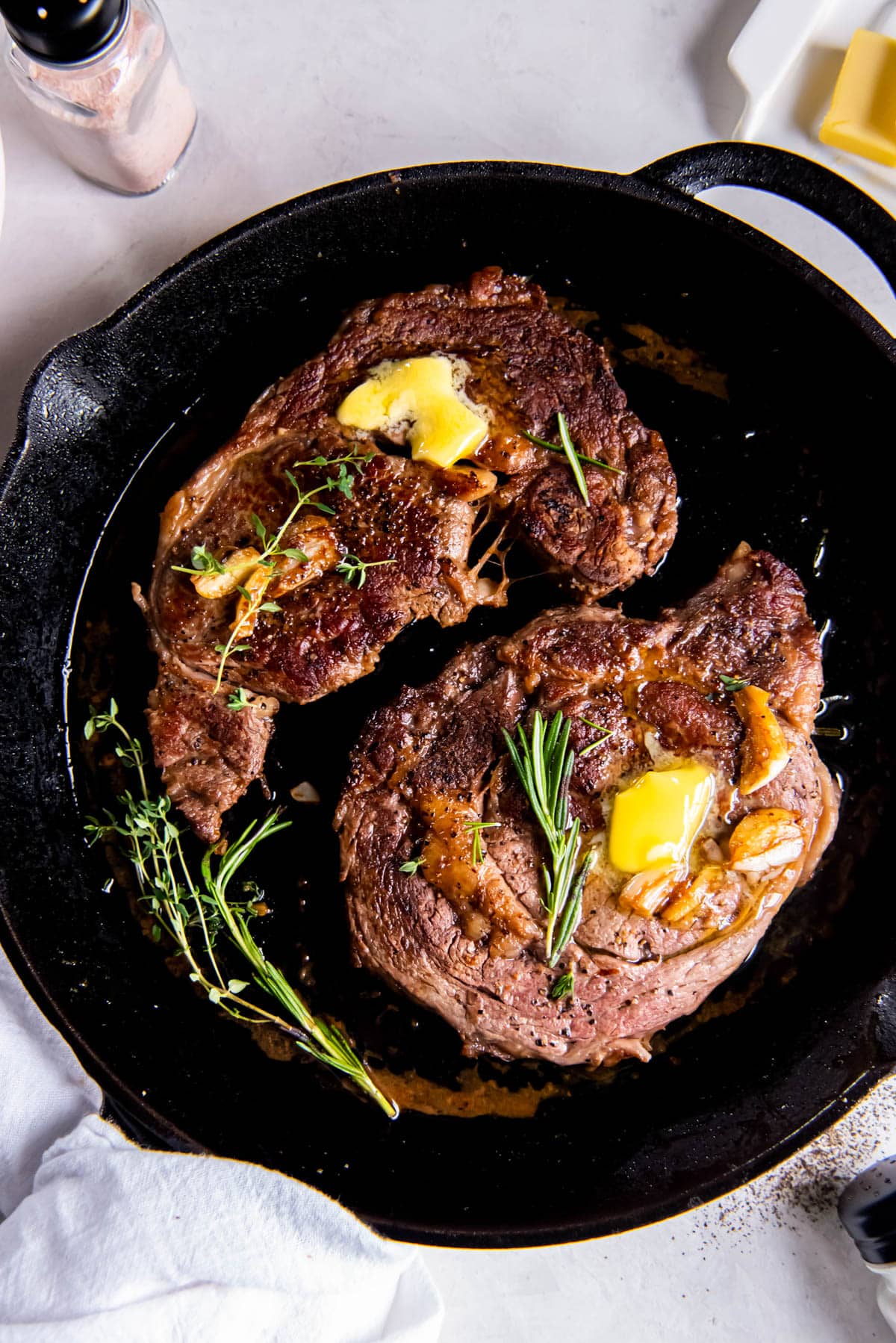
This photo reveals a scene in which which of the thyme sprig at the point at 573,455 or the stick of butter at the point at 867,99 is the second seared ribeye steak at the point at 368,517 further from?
the stick of butter at the point at 867,99

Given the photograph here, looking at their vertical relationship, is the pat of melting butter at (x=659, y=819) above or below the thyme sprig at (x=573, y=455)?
below

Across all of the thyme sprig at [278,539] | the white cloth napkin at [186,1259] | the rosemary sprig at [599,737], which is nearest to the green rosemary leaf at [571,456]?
the thyme sprig at [278,539]

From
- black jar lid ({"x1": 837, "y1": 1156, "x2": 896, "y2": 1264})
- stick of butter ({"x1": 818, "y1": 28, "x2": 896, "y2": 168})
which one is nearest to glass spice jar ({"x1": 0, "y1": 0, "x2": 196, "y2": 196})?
stick of butter ({"x1": 818, "y1": 28, "x2": 896, "y2": 168})

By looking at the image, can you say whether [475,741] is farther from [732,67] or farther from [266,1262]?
[732,67]

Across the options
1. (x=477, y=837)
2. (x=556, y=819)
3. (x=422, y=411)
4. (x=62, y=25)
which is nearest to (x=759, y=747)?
(x=556, y=819)

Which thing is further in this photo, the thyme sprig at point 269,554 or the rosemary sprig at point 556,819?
the thyme sprig at point 269,554

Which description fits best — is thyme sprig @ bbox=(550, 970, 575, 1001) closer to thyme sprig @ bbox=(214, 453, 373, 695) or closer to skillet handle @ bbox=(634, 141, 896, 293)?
thyme sprig @ bbox=(214, 453, 373, 695)
